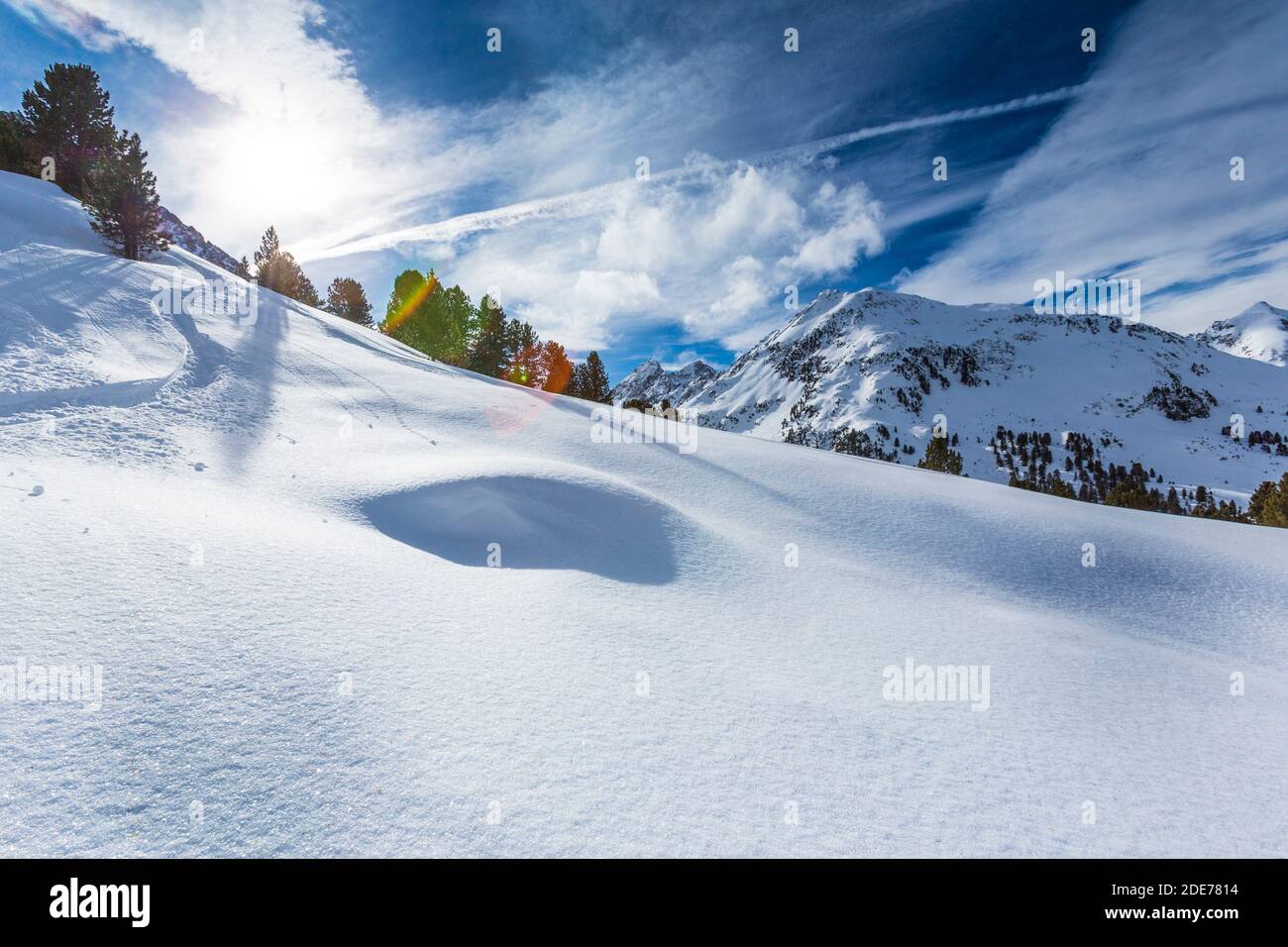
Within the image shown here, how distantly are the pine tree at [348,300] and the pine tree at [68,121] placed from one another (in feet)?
64.9

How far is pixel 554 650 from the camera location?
5.21 meters

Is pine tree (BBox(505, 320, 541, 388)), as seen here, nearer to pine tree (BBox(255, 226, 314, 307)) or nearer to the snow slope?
pine tree (BBox(255, 226, 314, 307))

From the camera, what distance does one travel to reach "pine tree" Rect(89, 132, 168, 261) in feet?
66.9

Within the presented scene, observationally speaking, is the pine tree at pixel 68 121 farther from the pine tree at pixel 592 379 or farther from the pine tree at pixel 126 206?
the pine tree at pixel 592 379

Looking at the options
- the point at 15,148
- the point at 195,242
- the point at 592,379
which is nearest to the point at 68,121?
the point at 15,148

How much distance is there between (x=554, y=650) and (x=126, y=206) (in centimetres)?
2873

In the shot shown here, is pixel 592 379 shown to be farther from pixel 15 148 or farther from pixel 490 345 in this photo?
pixel 15 148

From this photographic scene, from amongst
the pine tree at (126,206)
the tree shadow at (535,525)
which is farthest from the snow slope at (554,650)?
the pine tree at (126,206)

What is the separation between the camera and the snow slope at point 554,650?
324 cm

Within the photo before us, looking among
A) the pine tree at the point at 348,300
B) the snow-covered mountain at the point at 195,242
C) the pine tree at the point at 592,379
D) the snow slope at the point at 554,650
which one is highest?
the snow-covered mountain at the point at 195,242

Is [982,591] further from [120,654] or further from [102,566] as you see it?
[102,566]

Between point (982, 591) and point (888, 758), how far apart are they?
230 inches

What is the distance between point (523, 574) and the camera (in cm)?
718

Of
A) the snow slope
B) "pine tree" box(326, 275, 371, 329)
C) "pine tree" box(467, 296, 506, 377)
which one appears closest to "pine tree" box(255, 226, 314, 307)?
"pine tree" box(326, 275, 371, 329)
